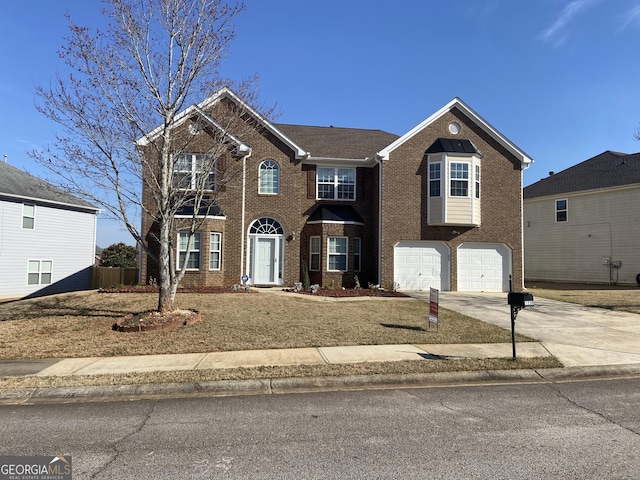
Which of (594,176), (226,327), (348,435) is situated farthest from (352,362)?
(594,176)

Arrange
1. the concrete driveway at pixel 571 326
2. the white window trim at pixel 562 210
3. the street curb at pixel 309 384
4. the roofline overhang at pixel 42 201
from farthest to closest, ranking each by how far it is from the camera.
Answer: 1. the white window trim at pixel 562 210
2. the roofline overhang at pixel 42 201
3. the concrete driveway at pixel 571 326
4. the street curb at pixel 309 384

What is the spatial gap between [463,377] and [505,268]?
14251mm

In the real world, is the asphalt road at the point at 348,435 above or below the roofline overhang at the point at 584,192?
below

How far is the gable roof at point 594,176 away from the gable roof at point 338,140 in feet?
36.8

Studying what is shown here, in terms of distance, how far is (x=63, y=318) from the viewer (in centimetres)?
1135

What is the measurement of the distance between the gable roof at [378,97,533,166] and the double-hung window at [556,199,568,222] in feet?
25.7

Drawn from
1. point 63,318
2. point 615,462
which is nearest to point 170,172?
point 63,318

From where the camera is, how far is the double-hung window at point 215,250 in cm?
1788

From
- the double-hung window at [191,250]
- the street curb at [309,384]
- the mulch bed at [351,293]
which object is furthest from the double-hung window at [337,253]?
the street curb at [309,384]

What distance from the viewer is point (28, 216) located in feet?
75.2

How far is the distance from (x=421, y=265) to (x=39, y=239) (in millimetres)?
20837

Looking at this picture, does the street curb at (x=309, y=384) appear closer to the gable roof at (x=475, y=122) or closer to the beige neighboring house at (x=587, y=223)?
the gable roof at (x=475, y=122)

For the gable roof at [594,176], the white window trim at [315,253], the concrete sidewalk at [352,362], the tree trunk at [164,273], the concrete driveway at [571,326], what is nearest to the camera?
the concrete sidewalk at [352,362]
